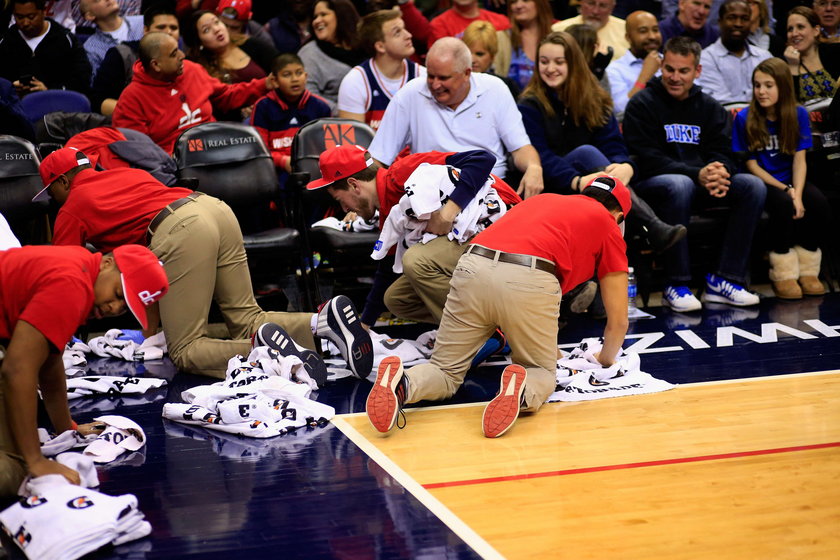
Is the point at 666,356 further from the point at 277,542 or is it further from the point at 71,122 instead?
the point at 71,122

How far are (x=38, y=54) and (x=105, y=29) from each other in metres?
0.67

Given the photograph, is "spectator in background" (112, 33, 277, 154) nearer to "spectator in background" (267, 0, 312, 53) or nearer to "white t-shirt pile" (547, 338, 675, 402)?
"spectator in background" (267, 0, 312, 53)

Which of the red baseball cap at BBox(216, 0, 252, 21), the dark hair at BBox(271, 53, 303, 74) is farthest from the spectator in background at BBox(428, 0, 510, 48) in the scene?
the dark hair at BBox(271, 53, 303, 74)

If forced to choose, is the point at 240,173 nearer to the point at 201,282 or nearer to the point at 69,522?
the point at 201,282

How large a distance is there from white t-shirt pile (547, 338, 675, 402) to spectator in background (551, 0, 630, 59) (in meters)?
4.21

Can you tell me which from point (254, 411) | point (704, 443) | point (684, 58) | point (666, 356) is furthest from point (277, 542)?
point (684, 58)

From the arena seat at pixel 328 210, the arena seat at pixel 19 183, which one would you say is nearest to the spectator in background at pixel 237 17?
the arena seat at pixel 328 210

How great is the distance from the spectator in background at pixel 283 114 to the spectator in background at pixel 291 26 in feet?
4.31

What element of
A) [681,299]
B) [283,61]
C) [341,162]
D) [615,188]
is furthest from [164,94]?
[681,299]

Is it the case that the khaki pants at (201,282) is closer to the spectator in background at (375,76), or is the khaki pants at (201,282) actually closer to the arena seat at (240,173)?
the arena seat at (240,173)

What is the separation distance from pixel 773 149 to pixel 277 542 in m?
5.63

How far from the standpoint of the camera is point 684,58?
7355 mm

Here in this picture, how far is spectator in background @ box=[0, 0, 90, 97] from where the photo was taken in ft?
25.6

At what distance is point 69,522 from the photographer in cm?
339
